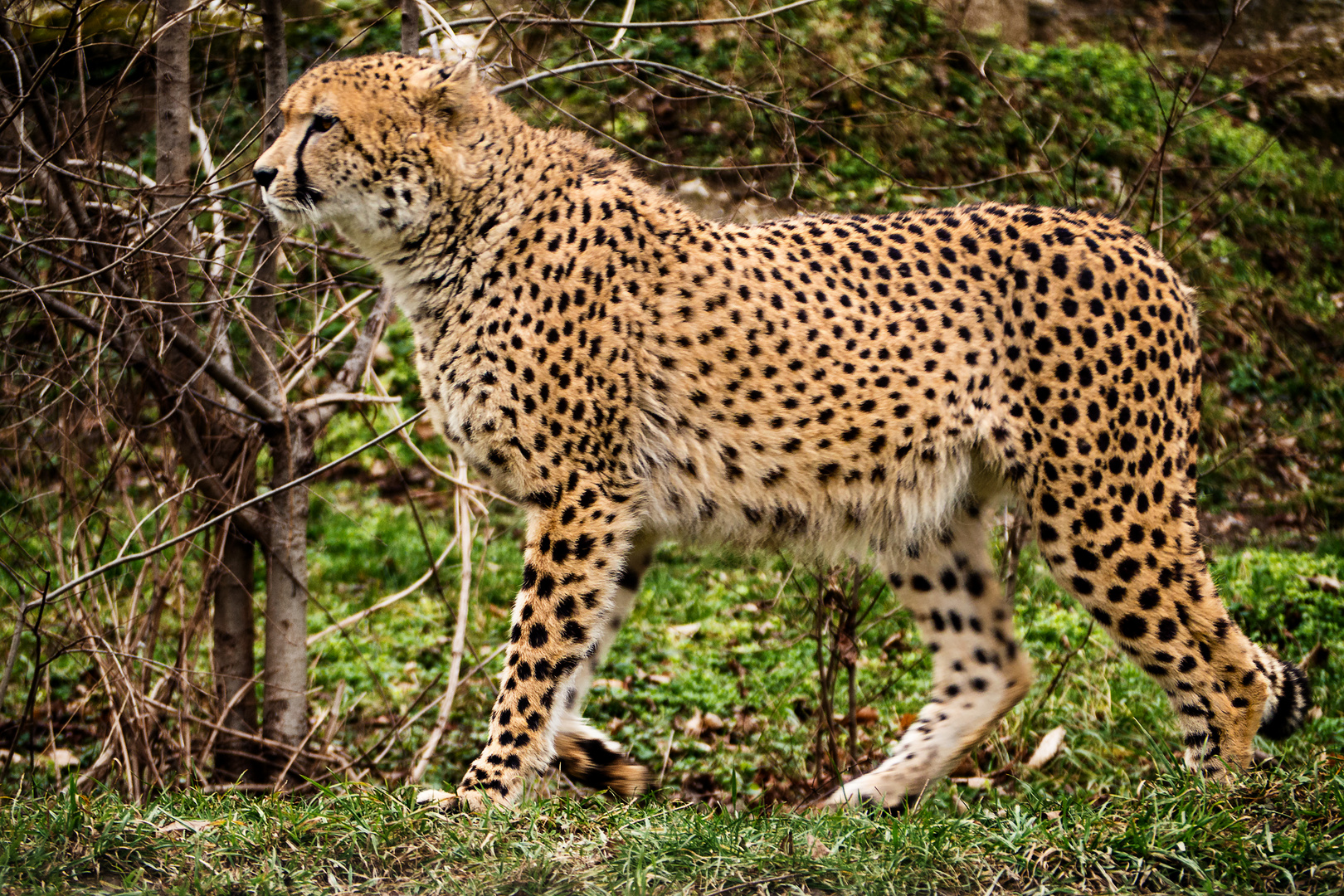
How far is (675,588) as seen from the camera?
7102 millimetres

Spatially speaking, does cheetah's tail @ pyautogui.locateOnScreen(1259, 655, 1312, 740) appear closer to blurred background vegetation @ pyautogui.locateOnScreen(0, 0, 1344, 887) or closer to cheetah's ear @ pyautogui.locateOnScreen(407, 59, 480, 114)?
blurred background vegetation @ pyautogui.locateOnScreen(0, 0, 1344, 887)

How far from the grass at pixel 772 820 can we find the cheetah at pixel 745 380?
0.46m

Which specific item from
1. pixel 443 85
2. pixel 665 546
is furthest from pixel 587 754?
pixel 665 546

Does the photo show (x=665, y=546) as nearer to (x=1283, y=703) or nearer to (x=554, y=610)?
(x=554, y=610)

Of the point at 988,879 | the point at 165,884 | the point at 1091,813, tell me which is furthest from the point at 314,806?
the point at 1091,813

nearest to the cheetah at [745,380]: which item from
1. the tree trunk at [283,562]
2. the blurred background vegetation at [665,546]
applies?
the blurred background vegetation at [665,546]

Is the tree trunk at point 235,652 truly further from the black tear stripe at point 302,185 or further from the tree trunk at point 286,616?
the black tear stripe at point 302,185

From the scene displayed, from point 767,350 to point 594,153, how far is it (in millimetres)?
1008

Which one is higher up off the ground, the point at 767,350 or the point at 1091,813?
the point at 767,350

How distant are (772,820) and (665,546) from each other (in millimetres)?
4054

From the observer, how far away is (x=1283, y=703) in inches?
165

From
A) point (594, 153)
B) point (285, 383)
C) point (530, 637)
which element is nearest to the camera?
point (530, 637)

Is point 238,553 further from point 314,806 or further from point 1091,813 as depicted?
point 1091,813

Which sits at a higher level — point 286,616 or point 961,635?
point 961,635
